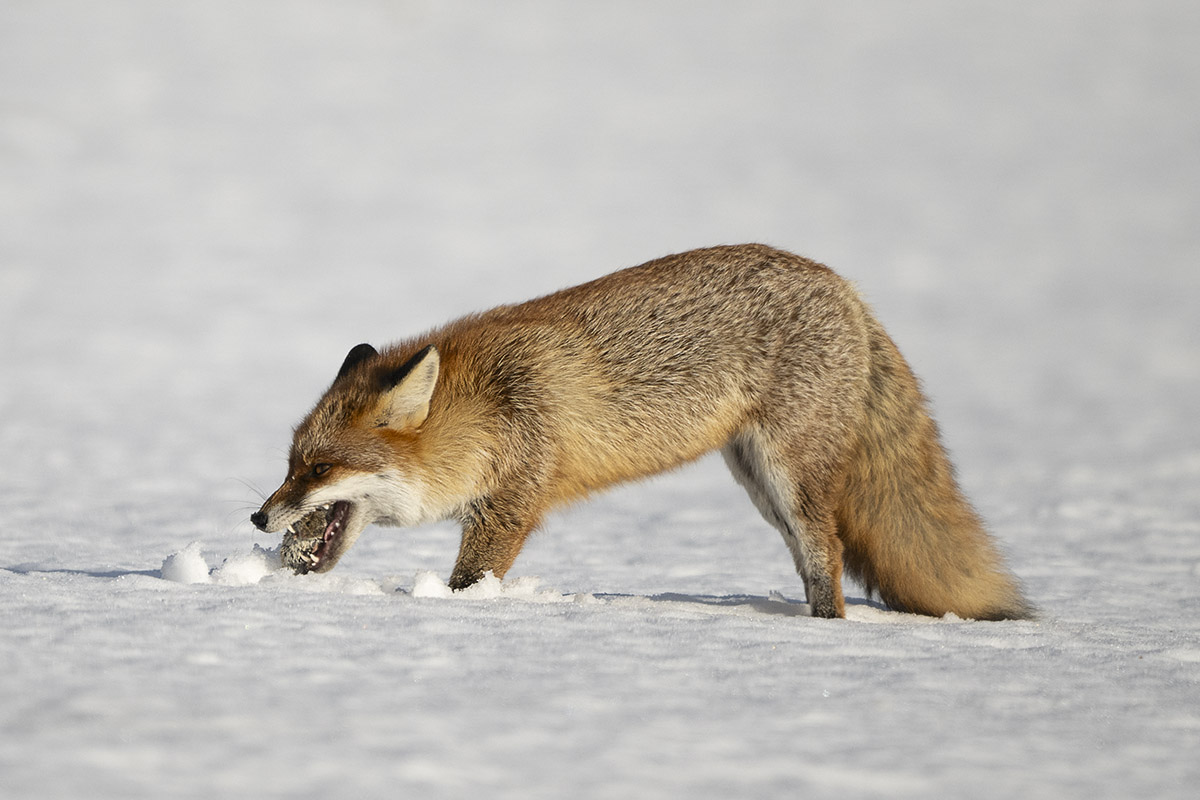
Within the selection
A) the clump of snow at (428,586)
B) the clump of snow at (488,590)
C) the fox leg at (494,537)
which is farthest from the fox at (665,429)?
the clump of snow at (428,586)

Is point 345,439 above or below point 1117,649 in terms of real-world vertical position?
above

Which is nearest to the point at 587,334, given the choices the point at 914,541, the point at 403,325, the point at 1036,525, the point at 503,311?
the point at 503,311

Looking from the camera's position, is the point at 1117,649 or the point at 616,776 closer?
the point at 616,776

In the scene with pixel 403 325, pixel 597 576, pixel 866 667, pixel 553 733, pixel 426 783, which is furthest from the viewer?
pixel 403 325

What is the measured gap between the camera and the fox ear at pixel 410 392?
215 inches

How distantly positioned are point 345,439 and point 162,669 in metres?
1.94

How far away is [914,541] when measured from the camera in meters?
6.10

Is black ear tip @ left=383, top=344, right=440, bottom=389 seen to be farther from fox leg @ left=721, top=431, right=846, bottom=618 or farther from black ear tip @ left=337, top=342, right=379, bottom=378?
fox leg @ left=721, top=431, right=846, bottom=618

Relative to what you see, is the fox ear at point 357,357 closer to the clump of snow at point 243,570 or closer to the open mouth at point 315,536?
the open mouth at point 315,536

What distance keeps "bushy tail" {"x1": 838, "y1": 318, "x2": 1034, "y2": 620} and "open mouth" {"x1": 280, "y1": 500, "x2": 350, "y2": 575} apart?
2.65 metres

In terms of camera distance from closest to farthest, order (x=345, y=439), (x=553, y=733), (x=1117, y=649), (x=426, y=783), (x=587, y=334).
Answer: (x=426, y=783)
(x=553, y=733)
(x=1117, y=649)
(x=345, y=439)
(x=587, y=334)

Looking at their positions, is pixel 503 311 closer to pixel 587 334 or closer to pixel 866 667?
pixel 587 334

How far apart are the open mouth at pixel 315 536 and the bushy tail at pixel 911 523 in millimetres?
2650

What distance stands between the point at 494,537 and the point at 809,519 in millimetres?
1604
